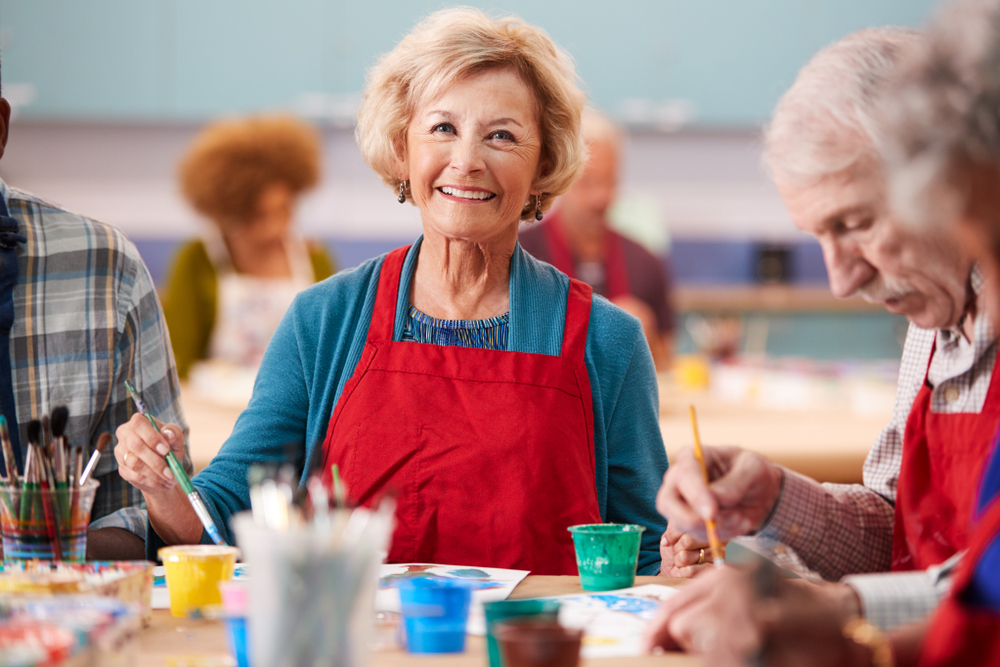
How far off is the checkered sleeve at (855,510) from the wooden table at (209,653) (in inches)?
14.6

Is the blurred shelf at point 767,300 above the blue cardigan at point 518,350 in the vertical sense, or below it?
below

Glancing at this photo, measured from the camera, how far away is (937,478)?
3.99 ft

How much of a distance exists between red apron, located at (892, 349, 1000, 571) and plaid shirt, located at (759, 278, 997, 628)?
0.07 feet

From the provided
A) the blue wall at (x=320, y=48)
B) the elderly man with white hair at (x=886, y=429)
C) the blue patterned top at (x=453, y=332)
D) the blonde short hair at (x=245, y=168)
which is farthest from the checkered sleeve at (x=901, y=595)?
the blue wall at (x=320, y=48)

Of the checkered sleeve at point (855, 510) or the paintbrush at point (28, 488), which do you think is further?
the checkered sleeve at point (855, 510)

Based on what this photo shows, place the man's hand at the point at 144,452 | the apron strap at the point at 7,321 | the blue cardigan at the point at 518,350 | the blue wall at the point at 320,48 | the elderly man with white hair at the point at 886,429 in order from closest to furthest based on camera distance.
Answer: the elderly man with white hair at the point at 886,429 → the man's hand at the point at 144,452 → the apron strap at the point at 7,321 → the blue cardigan at the point at 518,350 → the blue wall at the point at 320,48

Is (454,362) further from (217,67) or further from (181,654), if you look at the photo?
(217,67)

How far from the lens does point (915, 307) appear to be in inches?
44.3

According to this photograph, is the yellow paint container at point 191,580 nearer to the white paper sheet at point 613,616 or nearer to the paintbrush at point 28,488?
the paintbrush at point 28,488

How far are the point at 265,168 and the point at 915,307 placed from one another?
118 inches

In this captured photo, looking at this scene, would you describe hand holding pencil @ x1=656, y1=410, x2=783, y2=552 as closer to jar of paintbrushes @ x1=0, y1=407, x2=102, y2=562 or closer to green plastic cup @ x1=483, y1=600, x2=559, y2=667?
green plastic cup @ x1=483, y1=600, x2=559, y2=667

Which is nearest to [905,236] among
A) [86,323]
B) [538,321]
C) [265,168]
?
[538,321]

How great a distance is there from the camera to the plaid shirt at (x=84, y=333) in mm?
1475

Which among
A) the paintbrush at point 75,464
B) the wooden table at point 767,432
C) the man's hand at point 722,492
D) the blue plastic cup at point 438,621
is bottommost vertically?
the wooden table at point 767,432
